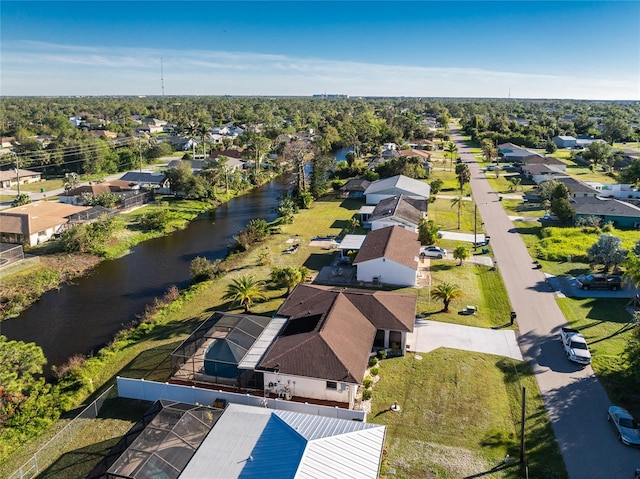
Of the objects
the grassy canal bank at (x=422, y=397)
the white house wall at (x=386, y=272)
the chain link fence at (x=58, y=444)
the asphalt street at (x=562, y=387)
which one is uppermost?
the white house wall at (x=386, y=272)

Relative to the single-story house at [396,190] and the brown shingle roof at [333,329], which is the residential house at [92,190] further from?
the brown shingle roof at [333,329]

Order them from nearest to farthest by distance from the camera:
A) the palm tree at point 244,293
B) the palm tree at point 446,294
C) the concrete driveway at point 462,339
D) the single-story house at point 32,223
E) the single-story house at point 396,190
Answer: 1. the concrete driveway at point 462,339
2. the palm tree at point 446,294
3. the palm tree at point 244,293
4. the single-story house at point 32,223
5. the single-story house at point 396,190

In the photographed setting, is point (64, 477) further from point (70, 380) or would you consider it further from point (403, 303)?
point (403, 303)

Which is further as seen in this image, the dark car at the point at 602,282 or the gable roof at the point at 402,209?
the gable roof at the point at 402,209

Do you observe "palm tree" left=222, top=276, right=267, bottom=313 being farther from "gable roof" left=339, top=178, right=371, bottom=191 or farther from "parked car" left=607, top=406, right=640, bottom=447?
"gable roof" left=339, top=178, right=371, bottom=191

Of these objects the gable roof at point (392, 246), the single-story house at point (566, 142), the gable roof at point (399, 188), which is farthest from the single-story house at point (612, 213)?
the single-story house at point (566, 142)

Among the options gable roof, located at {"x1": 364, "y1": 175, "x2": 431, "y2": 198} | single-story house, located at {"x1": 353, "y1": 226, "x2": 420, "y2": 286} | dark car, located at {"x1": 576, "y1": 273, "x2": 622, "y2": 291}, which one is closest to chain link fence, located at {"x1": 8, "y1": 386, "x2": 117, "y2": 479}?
single-story house, located at {"x1": 353, "y1": 226, "x2": 420, "y2": 286}

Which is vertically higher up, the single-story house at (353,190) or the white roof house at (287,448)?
the single-story house at (353,190)

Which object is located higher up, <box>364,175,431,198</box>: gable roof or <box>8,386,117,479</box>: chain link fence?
<box>364,175,431,198</box>: gable roof

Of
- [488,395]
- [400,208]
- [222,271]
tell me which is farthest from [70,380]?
[400,208]
